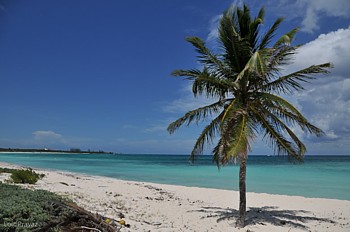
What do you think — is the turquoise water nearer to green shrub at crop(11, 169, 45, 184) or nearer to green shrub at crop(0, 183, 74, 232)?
green shrub at crop(0, 183, 74, 232)

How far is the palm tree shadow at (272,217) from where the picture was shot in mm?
8430

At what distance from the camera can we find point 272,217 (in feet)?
30.1

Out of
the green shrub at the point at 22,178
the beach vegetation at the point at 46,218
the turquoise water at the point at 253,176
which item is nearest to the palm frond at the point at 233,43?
the beach vegetation at the point at 46,218

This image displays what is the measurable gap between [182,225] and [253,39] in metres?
5.54

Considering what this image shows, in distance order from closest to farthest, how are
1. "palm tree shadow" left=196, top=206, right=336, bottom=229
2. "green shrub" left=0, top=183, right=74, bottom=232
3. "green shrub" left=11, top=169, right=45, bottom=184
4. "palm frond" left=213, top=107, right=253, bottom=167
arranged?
"green shrub" left=0, top=183, right=74, bottom=232 → "palm frond" left=213, top=107, right=253, bottom=167 → "palm tree shadow" left=196, top=206, right=336, bottom=229 → "green shrub" left=11, top=169, right=45, bottom=184

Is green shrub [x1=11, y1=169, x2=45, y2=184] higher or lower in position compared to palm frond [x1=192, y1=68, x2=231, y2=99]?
lower

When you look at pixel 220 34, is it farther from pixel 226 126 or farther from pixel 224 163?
pixel 224 163

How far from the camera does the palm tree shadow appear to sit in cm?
843

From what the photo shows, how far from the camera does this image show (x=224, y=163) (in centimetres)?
670

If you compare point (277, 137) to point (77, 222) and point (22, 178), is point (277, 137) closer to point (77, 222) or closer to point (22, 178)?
point (77, 222)

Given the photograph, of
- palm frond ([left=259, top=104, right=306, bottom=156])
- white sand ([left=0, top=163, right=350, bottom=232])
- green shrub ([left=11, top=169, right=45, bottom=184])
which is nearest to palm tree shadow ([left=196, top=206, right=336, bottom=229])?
white sand ([left=0, top=163, right=350, bottom=232])

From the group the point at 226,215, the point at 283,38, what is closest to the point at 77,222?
the point at 226,215

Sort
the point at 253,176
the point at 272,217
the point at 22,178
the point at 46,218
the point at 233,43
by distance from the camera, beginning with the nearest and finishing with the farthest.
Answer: the point at 46,218 < the point at 233,43 < the point at 272,217 < the point at 22,178 < the point at 253,176

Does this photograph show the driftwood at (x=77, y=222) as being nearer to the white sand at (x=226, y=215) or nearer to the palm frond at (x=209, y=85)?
the white sand at (x=226, y=215)
